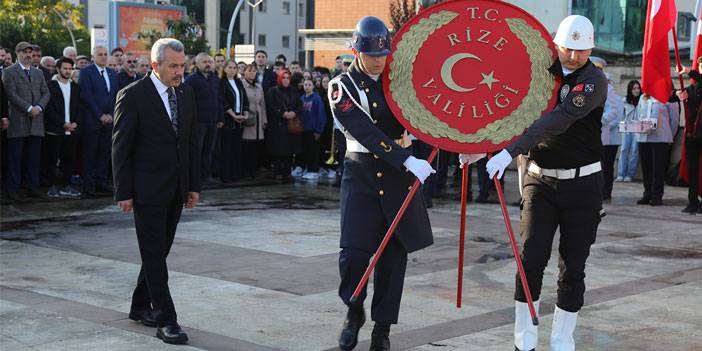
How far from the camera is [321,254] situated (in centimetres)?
1040

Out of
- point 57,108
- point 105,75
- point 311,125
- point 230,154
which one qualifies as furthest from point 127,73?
point 311,125

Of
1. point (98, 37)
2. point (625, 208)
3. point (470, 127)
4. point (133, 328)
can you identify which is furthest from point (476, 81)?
point (98, 37)

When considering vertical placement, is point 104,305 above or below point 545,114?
below

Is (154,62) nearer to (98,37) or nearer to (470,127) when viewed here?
(470,127)

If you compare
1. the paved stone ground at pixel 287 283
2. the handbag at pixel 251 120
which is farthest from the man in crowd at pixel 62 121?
the handbag at pixel 251 120

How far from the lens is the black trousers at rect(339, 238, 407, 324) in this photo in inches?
256

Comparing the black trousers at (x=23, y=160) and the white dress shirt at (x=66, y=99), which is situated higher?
the white dress shirt at (x=66, y=99)

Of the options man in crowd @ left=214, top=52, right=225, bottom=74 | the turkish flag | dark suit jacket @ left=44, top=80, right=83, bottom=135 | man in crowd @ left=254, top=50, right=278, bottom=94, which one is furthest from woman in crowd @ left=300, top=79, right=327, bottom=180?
the turkish flag

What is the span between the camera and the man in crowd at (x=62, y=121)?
14578 mm

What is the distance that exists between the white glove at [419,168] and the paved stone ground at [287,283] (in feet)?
3.84

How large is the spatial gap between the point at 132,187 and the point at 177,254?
3457 millimetres

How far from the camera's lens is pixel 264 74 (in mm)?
18719

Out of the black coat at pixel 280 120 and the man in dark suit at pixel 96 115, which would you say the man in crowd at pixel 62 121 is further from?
the black coat at pixel 280 120

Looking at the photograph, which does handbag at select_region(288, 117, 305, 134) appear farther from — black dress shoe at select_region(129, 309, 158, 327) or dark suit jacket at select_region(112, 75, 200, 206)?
dark suit jacket at select_region(112, 75, 200, 206)
